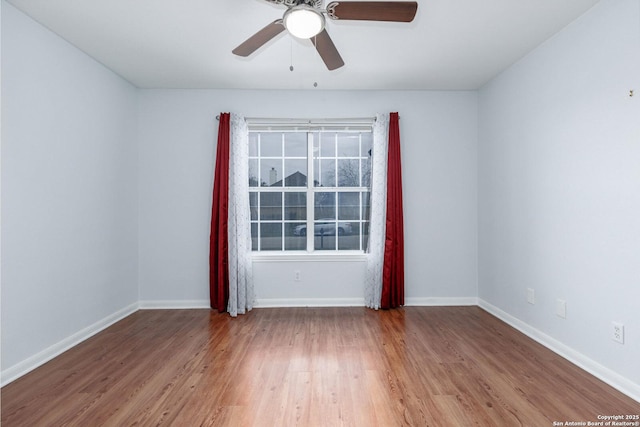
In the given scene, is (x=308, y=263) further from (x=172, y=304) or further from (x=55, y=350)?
(x=55, y=350)

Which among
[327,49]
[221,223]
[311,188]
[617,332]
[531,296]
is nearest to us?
[617,332]

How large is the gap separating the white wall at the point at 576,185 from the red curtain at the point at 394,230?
3.41 feet

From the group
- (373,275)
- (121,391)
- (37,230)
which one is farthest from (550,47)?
(37,230)

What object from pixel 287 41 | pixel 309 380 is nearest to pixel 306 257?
pixel 309 380

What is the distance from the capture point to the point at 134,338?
10.2 feet

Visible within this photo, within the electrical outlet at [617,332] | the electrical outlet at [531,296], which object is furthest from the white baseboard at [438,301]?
the electrical outlet at [617,332]

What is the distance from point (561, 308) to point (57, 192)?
4222mm

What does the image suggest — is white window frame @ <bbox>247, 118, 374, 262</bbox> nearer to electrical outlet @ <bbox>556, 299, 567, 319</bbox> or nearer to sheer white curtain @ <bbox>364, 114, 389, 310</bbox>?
sheer white curtain @ <bbox>364, 114, 389, 310</bbox>

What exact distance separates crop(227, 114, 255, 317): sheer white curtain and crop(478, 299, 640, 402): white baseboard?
2.82 m

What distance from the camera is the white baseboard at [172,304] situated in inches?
159

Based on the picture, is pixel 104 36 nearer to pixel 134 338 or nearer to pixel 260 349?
pixel 134 338

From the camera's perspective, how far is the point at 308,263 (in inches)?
162

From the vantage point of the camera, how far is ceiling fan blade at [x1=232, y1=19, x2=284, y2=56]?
216cm

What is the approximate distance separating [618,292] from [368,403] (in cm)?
182
